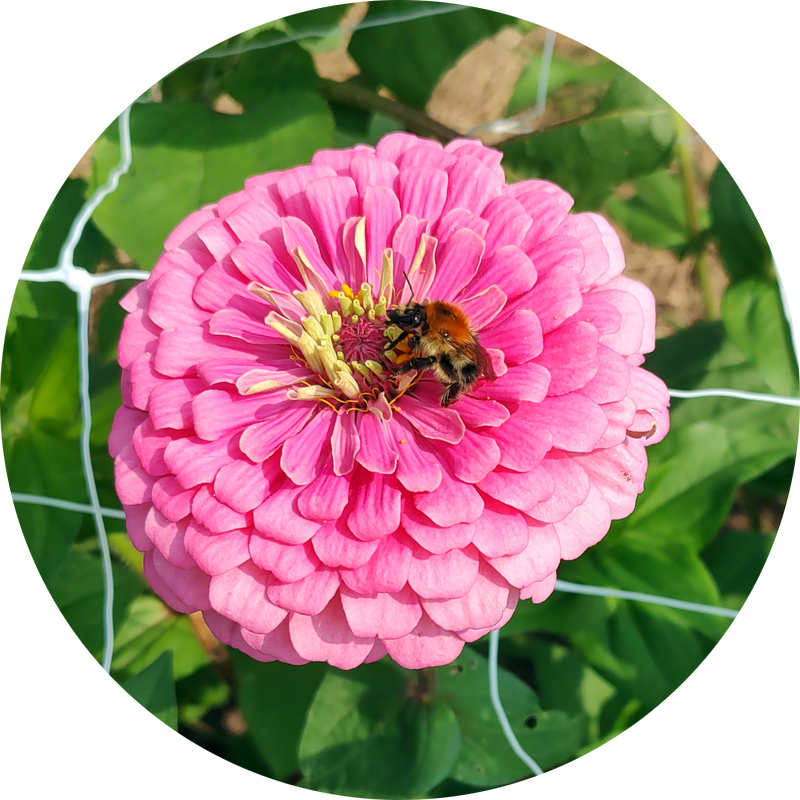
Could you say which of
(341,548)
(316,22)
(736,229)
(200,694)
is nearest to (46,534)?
(200,694)

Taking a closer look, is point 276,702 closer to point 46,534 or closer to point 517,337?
point 46,534

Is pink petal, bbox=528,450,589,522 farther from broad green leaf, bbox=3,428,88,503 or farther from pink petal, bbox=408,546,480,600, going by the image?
broad green leaf, bbox=3,428,88,503

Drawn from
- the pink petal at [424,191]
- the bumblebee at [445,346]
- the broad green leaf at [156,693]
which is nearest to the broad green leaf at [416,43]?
the pink petal at [424,191]

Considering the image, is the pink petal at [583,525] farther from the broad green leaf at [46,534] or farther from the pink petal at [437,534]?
the broad green leaf at [46,534]

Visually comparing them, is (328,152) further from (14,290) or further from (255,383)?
(14,290)

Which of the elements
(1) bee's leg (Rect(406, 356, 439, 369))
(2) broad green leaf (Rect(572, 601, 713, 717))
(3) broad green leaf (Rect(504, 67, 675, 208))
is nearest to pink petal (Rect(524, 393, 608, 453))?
(1) bee's leg (Rect(406, 356, 439, 369))
